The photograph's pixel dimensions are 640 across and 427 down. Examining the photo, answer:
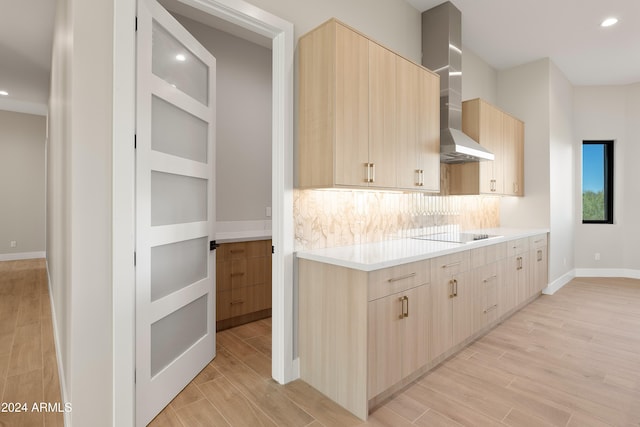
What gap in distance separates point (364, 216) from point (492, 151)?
2199 millimetres

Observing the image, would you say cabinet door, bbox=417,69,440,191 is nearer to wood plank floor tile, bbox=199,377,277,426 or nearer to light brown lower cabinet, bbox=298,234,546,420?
light brown lower cabinet, bbox=298,234,546,420

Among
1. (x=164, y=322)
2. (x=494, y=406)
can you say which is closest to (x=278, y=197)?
(x=164, y=322)

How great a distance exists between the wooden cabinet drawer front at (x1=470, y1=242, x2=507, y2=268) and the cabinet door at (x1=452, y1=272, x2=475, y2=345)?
0.62ft

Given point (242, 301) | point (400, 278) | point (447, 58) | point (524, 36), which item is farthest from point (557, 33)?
point (242, 301)

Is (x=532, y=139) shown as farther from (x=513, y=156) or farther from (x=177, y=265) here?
(x=177, y=265)

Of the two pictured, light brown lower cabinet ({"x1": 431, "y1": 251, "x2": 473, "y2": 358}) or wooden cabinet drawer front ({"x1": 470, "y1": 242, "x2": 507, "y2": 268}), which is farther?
wooden cabinet drawer front ({"x1": 470, "y1": 242, "x2": 507, "y2": 268})

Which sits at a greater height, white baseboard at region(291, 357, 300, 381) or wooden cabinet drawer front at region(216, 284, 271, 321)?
wooden cabinet drawer front at region(216, 284, 271, 321)

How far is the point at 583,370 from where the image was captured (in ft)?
8.19

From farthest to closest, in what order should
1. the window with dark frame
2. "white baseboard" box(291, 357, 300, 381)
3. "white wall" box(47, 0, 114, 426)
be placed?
the window with dark frame < "white baseboard" box(291, 357, 300, 381) < "white wall" box(47, 0, 114, 426)

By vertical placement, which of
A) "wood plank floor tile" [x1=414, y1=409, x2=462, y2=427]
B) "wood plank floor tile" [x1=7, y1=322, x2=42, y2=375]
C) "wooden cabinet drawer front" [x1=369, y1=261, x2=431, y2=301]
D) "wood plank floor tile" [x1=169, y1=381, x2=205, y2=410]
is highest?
"wooden cabinet drawer front" [x1=369, y1=261, x2=431, y2=301]

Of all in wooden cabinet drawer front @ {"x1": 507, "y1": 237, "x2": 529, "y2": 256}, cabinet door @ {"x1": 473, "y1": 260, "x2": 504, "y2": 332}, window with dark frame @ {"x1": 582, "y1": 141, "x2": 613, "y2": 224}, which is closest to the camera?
cabinet door @ {"x1": 473, "y1": 260, "x2": 504, "y2": 332}

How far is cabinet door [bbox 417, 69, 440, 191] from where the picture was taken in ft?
9.18

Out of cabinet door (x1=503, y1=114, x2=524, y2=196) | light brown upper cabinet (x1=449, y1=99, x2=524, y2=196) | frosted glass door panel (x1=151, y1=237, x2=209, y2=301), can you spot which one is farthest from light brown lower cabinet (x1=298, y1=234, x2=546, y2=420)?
cabinet door (x1=503, y1=114, x2=524, y2=196)

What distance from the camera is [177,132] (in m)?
2.18
